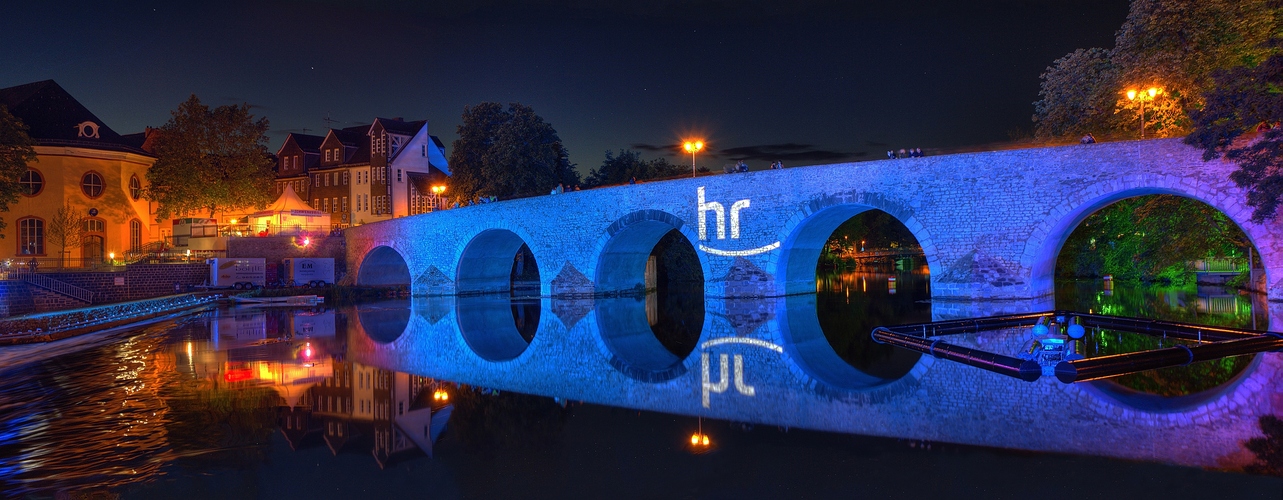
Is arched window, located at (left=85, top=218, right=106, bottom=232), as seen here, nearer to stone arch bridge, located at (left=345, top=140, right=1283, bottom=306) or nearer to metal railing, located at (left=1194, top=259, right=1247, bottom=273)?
stone arch bridge, located at (left=345, top=140, right=1283, bottom=306)

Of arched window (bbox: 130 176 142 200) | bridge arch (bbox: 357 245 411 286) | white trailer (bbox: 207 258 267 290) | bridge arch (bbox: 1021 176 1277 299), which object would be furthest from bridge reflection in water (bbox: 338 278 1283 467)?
arched window (bbox: 130 176 142 200)

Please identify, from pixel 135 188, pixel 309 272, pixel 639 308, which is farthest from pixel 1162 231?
pixel 135 188

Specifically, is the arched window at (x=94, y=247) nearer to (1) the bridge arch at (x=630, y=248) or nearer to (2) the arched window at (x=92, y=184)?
(2) the arched window at (x=92, y=184)

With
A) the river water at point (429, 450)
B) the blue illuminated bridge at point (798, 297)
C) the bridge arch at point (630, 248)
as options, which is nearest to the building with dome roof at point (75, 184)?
the blue illuminated bridge at point (798, 297)

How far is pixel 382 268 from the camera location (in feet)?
140

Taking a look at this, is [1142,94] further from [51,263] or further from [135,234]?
[135,234]

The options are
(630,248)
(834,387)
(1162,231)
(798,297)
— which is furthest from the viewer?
(630,248)

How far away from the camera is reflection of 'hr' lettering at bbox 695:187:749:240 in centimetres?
2559

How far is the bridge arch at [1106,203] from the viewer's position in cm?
1670

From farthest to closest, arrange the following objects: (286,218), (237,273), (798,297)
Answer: (286,218)
(237,273)
(798,297)

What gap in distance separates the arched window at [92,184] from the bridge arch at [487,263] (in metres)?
19.6

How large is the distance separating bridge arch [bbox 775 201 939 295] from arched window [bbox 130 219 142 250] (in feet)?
116

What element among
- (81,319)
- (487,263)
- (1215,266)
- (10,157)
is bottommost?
(81,319)

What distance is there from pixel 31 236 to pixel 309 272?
503 inches
